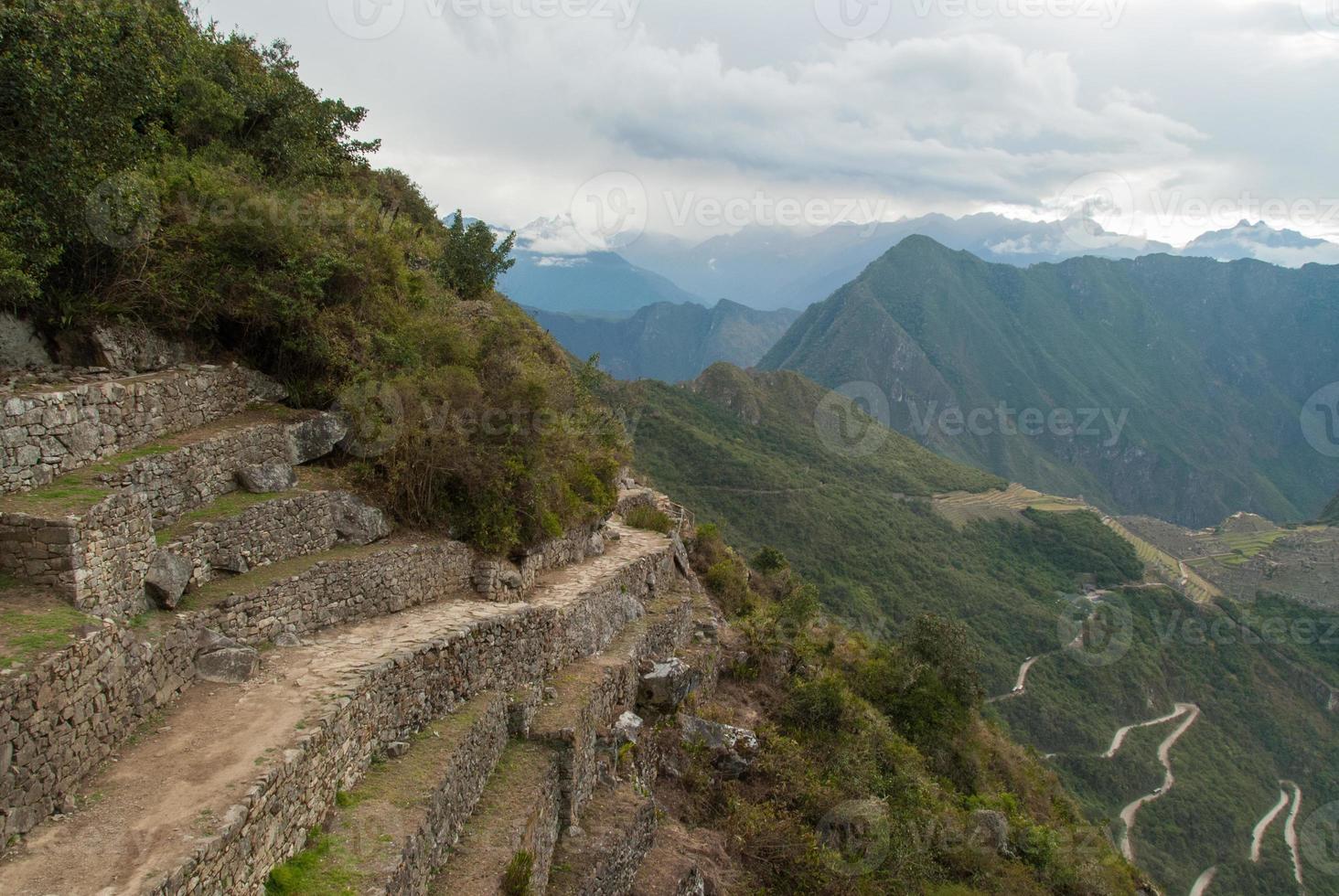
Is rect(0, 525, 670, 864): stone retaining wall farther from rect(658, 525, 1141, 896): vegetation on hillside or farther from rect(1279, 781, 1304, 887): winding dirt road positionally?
rect(1279, 781, 1304, 887): winding dirt road

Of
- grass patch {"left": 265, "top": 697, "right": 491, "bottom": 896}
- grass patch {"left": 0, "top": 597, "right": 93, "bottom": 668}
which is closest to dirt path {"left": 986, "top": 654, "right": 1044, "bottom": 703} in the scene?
grass patch {"left": 265, "top": 697, "right": 491, "bottom": 896}

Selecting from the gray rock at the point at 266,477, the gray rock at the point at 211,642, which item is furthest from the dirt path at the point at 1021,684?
the gray rock at the point at 211,642

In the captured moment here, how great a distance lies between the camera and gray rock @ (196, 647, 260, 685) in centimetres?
762

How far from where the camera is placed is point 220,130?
1478 cm

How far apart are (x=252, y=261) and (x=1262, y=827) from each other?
7620 centimetres

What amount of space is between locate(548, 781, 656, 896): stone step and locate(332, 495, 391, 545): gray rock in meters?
4.84

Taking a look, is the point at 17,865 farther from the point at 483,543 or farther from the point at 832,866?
the point at 832,866

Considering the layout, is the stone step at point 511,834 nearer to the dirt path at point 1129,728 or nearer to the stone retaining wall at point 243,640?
the stone retaining wall at point 243,640

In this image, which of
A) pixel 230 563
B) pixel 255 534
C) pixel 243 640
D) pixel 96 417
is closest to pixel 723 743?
pixel 243 640

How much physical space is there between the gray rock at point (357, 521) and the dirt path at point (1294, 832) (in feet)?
234

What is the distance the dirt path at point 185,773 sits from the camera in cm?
491

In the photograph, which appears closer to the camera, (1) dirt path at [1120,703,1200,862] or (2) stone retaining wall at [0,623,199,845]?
(2) stone retaining wall at [0,623,199,845]

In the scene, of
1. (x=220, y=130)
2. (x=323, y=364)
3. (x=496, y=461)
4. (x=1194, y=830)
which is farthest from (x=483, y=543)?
(x=1194, y=830)

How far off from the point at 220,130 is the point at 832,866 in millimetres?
17312
